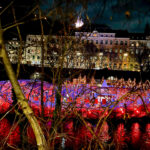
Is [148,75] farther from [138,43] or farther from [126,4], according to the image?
[126,4]

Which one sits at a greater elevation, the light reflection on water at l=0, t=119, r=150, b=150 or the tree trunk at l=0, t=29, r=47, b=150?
the tree trunk at l=0, t=29, r=47, b=150

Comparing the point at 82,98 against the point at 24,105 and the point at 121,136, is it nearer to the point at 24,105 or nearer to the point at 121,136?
the point at 121,136

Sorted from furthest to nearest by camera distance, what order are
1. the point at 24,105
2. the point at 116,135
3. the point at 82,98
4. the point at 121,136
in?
1. the point at 121,136
2. the point at 116,135
3. the point at 82,98
4. the point at 24,105

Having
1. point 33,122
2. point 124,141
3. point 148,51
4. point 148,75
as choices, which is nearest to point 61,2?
point 33,122

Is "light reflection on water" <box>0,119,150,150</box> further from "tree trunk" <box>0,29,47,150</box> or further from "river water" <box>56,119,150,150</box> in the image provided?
"tree trunk" <box>0,29,47,150</box>

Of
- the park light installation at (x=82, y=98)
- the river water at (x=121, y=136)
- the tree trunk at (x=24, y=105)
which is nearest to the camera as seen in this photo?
the tree trunk at (x=24, y=105)

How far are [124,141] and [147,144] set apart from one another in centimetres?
144

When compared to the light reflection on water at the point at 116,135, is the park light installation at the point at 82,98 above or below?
above

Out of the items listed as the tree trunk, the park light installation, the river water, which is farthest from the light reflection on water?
the tree trunk

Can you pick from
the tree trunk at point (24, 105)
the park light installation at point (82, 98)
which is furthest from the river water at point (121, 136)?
the tree trunk at point (24, 105)

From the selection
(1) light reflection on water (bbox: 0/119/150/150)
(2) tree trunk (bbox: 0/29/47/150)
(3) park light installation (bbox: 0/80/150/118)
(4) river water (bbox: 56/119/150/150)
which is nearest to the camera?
(2) tree trunk (bbox: 0/29/47/150)

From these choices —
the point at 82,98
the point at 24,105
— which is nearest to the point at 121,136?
the point at 82,98

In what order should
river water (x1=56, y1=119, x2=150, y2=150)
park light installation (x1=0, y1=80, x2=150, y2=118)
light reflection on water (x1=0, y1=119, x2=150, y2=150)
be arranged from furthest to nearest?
light reflection on water (x1=0, y1=119, x2=150, y2=150) < river water (x1=56, y1=119, x2=150, y2=150) < park light installation (x1=0, y1=80, x2=150, y2=118)

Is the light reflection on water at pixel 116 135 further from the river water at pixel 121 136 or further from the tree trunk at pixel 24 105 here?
the tree trunk at pixel 24 105
